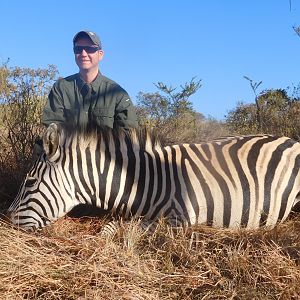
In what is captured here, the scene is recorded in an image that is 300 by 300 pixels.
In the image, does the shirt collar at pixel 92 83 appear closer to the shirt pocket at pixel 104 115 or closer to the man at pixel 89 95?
the man at pixel 89 95

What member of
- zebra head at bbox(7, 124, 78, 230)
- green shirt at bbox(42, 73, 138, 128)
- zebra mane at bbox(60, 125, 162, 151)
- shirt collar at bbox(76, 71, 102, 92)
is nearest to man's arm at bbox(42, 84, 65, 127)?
green shirt at bbox(42, 73, 138, 128)

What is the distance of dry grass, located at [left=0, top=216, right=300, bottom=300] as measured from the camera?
7.62ft

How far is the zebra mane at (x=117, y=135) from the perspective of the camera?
342cm

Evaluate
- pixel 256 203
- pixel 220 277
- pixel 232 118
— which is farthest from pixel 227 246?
pixel 232 118

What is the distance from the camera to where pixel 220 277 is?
2441mm

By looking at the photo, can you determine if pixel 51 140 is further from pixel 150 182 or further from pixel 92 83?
pixel 92 83

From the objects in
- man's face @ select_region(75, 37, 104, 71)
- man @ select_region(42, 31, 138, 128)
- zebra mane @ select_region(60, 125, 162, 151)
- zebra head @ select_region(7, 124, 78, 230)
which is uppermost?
man's face @ select_region(75, 37, 104, 71)

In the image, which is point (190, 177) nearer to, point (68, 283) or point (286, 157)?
point (286, 157)

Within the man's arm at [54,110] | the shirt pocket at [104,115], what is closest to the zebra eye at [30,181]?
the man's arm at [54,110]

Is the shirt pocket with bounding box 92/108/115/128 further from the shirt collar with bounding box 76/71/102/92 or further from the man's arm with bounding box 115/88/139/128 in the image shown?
the shirt collar with bounding box 76/71/102/92

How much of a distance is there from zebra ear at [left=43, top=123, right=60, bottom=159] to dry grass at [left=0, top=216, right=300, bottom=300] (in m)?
Result: 0.57

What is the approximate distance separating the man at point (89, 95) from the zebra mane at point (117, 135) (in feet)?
2.36

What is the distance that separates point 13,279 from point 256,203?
179 centimetres

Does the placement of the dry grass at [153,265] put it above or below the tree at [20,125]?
below
